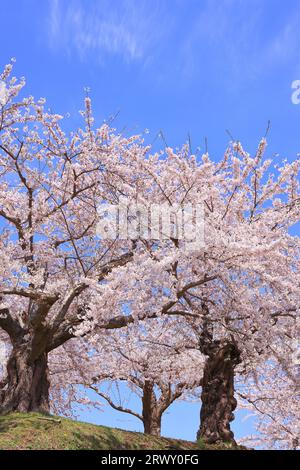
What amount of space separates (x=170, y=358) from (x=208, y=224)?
6339 millimetres

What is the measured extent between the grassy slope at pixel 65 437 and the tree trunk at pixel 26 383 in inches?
27.6

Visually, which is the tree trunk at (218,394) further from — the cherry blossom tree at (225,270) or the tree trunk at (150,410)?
the tree trunk at (150,410)

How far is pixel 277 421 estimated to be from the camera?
19.0 metres

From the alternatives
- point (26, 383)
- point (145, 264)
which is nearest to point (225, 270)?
point (145, 264)

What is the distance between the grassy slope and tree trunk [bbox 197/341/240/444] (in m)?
0.51

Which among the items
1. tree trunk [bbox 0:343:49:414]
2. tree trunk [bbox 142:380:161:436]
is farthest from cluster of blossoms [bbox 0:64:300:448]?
tree trunk [bbox 142:380:161:436]

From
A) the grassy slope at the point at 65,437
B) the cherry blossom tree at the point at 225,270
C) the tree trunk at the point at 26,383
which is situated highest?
the cherry blossom tree at the point at 225,270

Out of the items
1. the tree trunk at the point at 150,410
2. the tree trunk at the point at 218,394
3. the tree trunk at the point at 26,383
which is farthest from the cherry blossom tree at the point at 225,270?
the tree trunk at the point at 150,410

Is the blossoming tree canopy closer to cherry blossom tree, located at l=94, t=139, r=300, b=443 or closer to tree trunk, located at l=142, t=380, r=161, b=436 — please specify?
cherry blossom tree, located at l=94, t=139, r=300, b=443

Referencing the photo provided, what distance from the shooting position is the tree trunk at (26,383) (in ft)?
40.8

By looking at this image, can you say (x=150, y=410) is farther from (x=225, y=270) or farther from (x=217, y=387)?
(x=225, y=270)

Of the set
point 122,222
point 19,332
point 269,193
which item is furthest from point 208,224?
point 19,332

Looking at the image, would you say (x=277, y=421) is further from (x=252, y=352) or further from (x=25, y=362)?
(x=25, y=362)

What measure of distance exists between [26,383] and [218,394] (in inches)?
191
